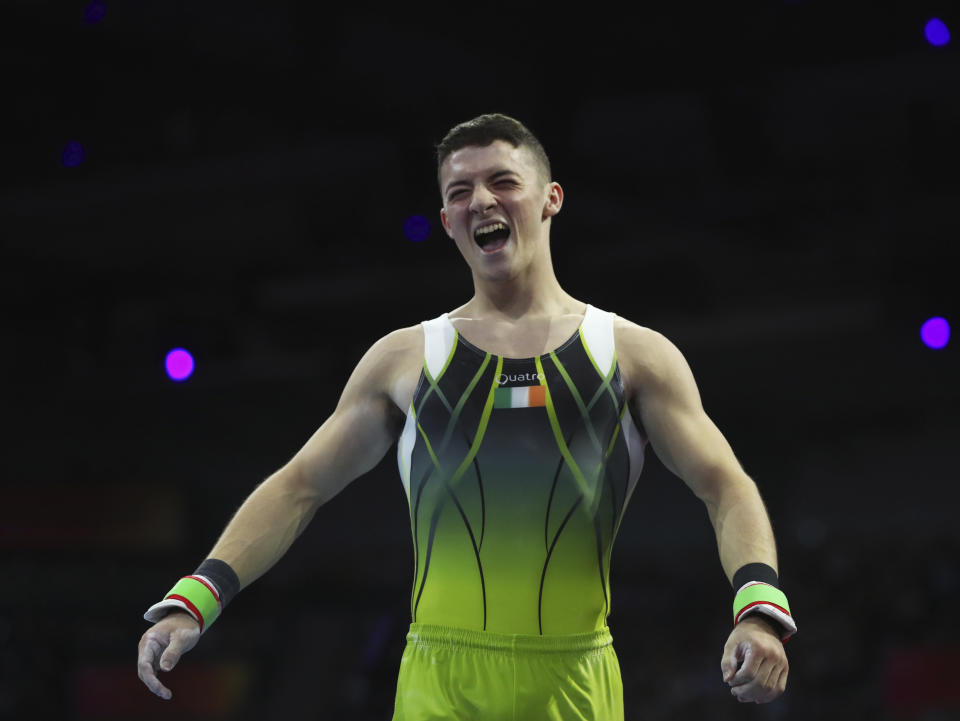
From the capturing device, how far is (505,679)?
2893 mm

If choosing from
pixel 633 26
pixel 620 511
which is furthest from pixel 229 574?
pixel 633 26

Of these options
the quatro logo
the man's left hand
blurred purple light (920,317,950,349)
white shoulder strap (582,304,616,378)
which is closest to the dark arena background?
blurred purple light (920,317,950,349)

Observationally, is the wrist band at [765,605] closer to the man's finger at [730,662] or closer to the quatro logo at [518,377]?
the man's finger at [730,662]

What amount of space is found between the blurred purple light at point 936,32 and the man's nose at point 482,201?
4.76 meters

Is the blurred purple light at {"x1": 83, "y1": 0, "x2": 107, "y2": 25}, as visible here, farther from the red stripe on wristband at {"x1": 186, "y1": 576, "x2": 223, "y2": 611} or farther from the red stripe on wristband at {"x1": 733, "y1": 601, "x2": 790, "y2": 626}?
the red stripe on wristband at {"x1": 733, "y1": 601, "x2": 790, "y2": 626}

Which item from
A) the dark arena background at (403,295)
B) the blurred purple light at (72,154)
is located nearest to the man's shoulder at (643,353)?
the dark arena background at (403,295)

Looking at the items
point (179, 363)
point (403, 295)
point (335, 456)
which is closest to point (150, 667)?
point (335, 456)

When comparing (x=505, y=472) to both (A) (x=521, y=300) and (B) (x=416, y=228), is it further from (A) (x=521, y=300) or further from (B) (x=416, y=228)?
(B) (x=416, y=228)

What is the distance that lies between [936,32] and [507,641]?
18.2 feet

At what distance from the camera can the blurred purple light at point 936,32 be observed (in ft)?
22.4

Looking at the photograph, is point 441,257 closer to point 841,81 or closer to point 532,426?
point 841,81

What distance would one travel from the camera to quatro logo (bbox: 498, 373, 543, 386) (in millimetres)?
3098

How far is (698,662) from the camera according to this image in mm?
10383

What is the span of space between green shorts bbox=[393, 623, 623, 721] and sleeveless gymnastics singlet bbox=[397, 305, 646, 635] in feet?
0.14
